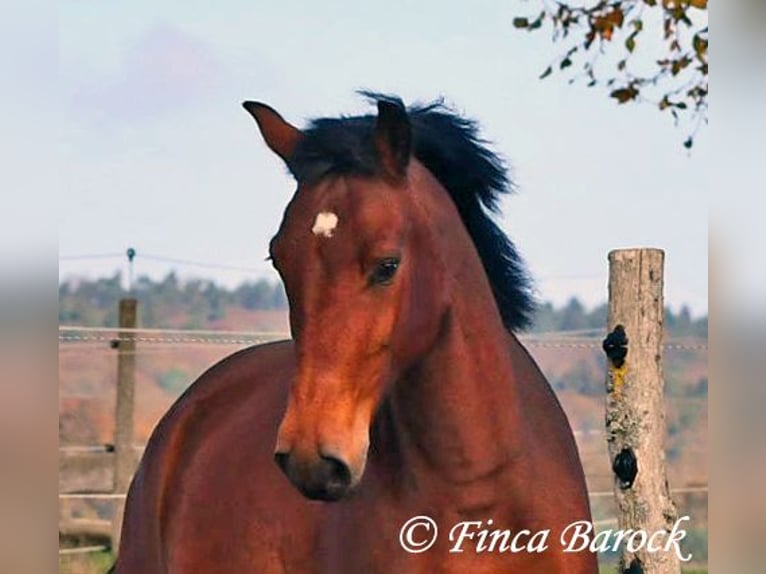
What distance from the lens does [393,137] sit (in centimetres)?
201

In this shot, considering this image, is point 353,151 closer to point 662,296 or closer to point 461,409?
point 461,409

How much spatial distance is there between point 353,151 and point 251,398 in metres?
0.93

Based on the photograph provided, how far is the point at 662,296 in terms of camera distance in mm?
2748

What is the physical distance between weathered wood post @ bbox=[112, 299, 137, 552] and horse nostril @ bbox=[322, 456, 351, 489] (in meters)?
2.10

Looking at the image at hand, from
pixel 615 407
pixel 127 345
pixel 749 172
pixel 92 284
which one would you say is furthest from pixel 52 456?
pixel 127 345

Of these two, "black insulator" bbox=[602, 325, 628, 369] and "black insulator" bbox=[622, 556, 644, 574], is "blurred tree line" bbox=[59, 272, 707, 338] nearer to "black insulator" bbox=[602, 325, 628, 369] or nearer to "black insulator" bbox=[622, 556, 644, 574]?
"black insulator" bbox=[602, 325, 628, 369]

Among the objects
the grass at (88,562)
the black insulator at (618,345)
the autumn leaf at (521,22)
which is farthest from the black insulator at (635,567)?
the grass at (88,562)

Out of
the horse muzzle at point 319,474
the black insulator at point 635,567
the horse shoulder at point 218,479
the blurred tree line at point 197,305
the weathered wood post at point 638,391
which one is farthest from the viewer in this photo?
the blurred tree line at point 197,305

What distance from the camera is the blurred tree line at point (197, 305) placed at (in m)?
2.96

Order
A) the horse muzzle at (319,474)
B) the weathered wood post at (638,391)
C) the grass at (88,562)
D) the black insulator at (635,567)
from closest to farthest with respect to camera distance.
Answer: the horse muzzle at (319,474)
the black insulator at (635,567)
the weathered wood post at (638,391)
the grass at (88,562)

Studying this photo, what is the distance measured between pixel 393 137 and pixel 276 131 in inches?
9.4

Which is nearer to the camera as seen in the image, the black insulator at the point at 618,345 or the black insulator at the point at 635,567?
the black insulator at the point at 635,567

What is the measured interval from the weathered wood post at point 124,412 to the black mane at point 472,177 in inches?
72.6

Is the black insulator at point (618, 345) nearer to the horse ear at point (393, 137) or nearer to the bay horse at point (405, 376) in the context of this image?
the bay horse at point (405, 376)
